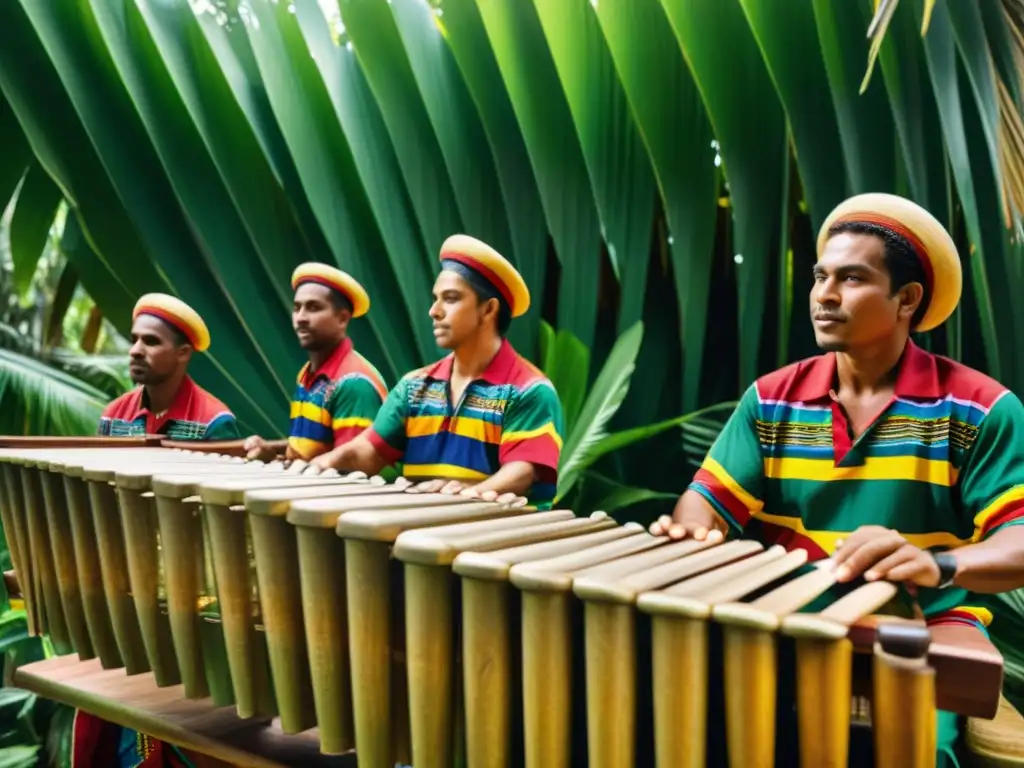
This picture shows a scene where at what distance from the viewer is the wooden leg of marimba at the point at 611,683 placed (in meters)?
0.82

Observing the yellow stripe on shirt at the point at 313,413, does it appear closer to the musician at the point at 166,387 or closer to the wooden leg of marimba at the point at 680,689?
the musician at the point at 166,387

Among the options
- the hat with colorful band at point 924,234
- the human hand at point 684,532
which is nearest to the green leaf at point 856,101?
the hat with colorful band at point 924,234

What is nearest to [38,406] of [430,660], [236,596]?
[236,596]

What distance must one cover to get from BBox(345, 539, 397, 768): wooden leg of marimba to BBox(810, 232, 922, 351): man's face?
78cm

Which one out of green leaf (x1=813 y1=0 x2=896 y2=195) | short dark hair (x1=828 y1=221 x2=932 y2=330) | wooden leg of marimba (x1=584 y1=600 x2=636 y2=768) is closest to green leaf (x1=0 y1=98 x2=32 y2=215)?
green leaf (x1=813 y1=0 x2=896 y2=195)

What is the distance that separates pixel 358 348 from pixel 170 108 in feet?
4.14

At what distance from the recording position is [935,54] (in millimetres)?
2291

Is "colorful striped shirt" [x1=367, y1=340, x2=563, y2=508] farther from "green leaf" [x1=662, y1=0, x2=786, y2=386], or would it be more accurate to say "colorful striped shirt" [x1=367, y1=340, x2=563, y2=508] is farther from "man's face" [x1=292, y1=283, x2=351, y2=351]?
"green leaf" [x1=662, y1=0, x2=786, y2=386]

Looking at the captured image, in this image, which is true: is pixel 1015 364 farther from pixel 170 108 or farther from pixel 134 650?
pixel 170 108

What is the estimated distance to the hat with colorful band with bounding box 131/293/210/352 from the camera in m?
2.47

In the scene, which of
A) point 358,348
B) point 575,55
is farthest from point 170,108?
point 575,55

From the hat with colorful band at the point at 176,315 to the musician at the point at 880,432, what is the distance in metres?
1.78

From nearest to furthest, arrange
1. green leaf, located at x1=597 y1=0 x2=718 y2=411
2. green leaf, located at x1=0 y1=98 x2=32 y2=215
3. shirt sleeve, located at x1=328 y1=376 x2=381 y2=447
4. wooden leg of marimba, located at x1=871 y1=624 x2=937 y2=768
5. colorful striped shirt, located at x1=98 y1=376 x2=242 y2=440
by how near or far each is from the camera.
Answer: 1. wooden leg of marimba, located at x1=871 y1=624 x2=937 y2=768
2. shirt sleeve, located at x1=328 y1=376 x2=381 y2=447
3. colorful striped shirt, located at x1=98 y1=376 x2=242 y2=440
4. green leaf, located at x1=597 y1=0 x2=718 y2=411
5. green leaf, located at x1=0 y1=98 x2=32 y2=215

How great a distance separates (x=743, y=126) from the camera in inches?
105
